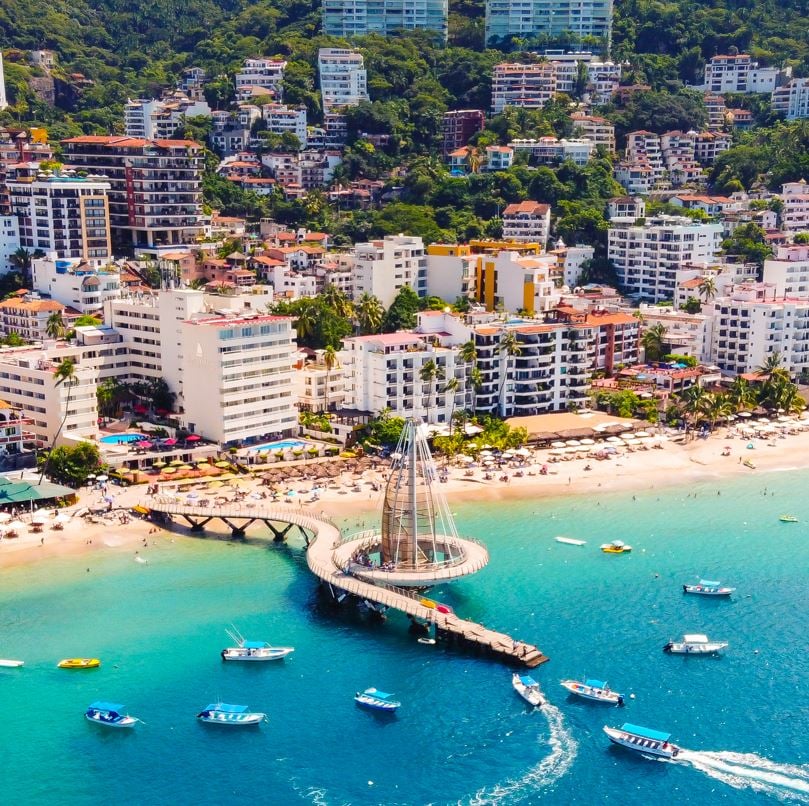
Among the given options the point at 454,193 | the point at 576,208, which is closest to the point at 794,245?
the point at 576,208

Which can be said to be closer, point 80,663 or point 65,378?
point 80,663

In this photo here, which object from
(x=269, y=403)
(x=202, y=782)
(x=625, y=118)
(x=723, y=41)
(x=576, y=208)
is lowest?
(x=202, y=782)

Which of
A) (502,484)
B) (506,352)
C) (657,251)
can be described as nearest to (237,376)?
(502,484)

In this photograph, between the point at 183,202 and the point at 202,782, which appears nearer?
the point at 202,782

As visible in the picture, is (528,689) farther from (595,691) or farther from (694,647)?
(694,647)

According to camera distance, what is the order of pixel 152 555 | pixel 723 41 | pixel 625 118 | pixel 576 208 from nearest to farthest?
pixel 152 555
pixel 576 208
pixel 625 118
pixel 723 41

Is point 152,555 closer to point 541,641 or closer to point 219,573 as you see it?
point 219,573
